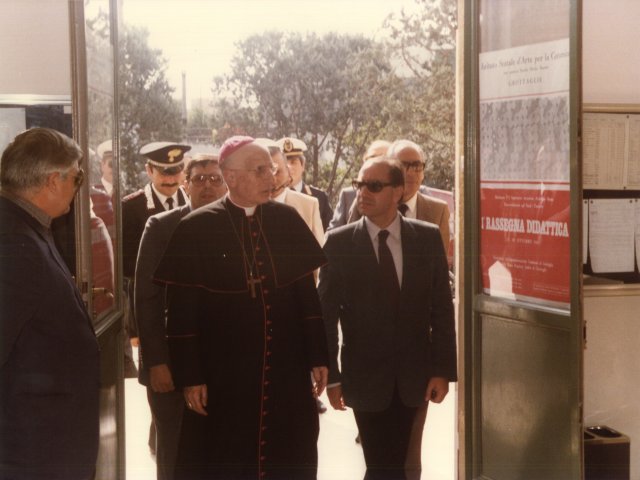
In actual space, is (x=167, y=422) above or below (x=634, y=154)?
below

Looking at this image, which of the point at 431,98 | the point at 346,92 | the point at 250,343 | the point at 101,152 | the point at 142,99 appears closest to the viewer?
the point at 101,152

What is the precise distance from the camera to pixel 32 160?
2.31 m

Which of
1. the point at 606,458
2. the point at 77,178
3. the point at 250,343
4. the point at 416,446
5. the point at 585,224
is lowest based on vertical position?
the point at 606,458

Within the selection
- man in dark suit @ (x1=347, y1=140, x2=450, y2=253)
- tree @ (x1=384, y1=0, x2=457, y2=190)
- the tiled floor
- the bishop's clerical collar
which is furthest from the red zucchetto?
tree @ (x1=384, y1=0, x2=457, y2=190)

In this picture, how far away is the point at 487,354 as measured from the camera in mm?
3830

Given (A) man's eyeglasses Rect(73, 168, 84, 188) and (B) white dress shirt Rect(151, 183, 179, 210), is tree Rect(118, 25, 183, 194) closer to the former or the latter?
(B) white dress shirt Rect(151, 183, 179, 210)

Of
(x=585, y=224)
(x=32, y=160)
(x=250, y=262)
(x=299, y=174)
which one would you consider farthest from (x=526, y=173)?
(x=32, y=160)

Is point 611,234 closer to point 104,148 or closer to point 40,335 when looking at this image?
point 104,148

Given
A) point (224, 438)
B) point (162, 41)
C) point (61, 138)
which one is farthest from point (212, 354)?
point (162, 41)

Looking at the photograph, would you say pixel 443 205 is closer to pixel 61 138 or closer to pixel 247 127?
pixel 247 127

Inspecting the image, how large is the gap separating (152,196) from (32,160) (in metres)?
2.28

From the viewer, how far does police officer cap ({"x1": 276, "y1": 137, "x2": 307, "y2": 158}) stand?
4.94m

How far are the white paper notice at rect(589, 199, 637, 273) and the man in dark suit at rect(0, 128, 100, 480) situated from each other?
241cm

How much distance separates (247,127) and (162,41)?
0.62m
